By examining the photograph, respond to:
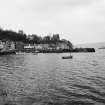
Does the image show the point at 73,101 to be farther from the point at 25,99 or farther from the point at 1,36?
the point at 1,36

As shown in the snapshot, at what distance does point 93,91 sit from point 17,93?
9004 millimetres

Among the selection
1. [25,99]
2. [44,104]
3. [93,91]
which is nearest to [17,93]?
[25,99]

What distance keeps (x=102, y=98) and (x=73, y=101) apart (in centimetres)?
316

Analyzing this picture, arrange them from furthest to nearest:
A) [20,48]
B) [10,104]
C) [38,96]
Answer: [20,48]
[38,96]
[10,104]

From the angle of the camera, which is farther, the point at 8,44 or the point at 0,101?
the point at 8,44

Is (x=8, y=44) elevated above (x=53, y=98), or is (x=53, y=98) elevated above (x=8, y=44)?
(x=8, y=44)

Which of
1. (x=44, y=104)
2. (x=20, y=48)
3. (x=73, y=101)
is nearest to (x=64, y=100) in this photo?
(x=73, y=101)

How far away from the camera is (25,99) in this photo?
15.0 m

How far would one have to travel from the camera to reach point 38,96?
52.4 ft

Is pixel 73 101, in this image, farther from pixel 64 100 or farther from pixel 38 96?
pixel 38 96

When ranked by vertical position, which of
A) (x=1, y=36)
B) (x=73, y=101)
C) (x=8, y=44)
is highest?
(x=1, y=36)

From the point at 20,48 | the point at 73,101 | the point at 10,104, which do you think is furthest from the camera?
the point at 20,48

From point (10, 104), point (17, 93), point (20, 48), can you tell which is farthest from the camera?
point (20, 48)

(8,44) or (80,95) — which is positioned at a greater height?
(8,44)
